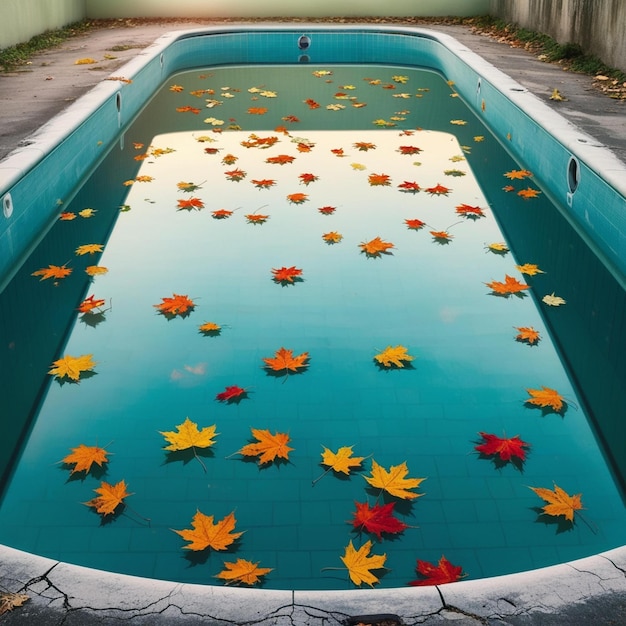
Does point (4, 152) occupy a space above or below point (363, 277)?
above

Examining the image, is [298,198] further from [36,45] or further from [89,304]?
[36,45]

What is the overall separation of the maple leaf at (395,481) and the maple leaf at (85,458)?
0.98 m

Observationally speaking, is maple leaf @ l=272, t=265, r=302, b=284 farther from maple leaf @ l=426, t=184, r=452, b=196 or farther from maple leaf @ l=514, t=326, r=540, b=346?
maple leaf @ l=426, t=184, r=452, b=196

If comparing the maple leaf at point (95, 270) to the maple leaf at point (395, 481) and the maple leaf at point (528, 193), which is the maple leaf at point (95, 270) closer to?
the maple leaf at point (395, 481)

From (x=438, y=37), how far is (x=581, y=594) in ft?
37.3

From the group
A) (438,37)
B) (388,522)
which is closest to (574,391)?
(388,522)

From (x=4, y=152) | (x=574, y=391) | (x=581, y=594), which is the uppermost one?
(x=4, y=152)

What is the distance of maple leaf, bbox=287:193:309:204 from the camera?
565 cm

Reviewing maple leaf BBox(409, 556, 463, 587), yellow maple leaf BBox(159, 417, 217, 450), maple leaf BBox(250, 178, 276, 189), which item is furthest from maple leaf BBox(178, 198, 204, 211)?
maple leaf BBox(409, 556, 463, 587)

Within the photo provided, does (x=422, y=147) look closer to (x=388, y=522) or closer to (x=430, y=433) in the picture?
(x=430, y=433)

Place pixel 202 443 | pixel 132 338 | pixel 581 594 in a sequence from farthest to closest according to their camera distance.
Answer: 1. pixel 132 338
2. pixel 202 443
3. pixel 581 594

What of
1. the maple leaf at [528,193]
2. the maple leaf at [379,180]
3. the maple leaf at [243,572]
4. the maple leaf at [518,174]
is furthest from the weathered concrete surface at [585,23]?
the maple leaf at [243,572]

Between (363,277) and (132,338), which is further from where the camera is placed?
(363,277)

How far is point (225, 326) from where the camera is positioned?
12.5 feet
